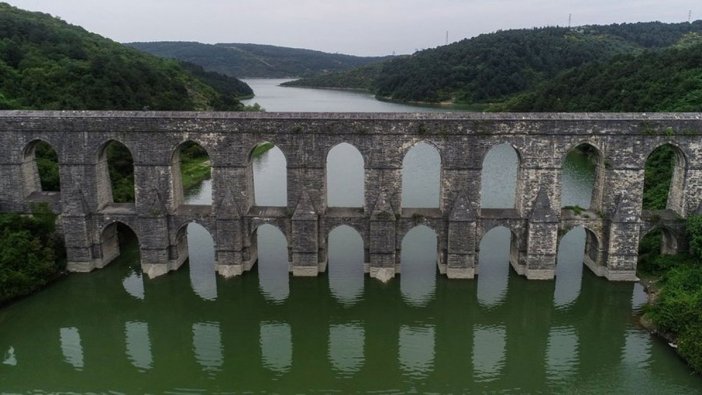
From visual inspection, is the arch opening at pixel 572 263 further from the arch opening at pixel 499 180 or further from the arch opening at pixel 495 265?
the arch opening at pixel 499 180

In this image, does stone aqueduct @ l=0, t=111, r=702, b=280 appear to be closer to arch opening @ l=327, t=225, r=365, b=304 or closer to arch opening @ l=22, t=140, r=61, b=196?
arch opening @ l=22, t=140, r=61, b=196

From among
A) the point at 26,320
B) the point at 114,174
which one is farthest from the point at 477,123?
the point at 114,174

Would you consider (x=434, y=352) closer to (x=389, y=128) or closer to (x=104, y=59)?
(x=389, y=128)

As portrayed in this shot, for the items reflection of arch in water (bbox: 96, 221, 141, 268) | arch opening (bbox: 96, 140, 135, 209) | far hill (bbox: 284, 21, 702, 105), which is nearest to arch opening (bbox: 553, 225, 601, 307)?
reflection of arch in water (bbox: 96, 221, 141, 268)

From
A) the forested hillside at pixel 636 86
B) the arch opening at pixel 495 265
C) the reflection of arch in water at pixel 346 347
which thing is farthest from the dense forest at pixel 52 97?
the forested hillside at pixel 636 86

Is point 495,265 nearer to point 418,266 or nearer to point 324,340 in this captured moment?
point 418,266

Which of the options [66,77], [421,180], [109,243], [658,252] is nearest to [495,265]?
[658,252]

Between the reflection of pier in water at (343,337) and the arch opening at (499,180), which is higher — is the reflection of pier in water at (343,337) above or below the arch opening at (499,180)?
below
